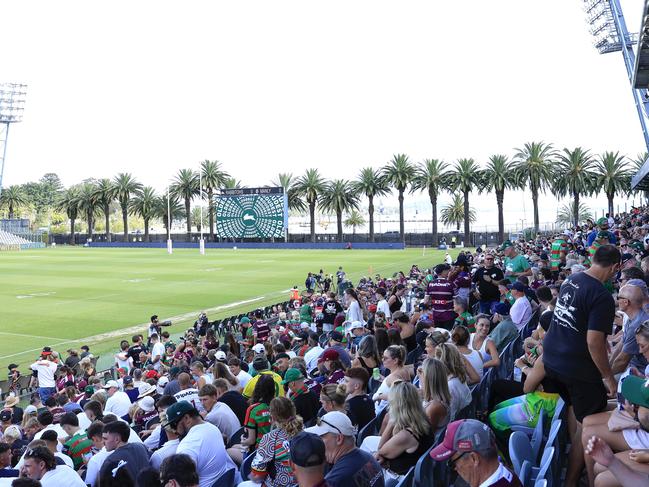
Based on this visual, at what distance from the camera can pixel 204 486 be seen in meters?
5.19

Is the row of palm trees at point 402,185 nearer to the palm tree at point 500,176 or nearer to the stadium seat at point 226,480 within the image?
the palm tree at point 500,176

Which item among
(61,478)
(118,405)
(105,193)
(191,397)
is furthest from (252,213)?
(61,478)

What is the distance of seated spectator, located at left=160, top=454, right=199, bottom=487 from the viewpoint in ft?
13.4

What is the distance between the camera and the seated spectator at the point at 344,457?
4.14 metres

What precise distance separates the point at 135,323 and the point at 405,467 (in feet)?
76.5

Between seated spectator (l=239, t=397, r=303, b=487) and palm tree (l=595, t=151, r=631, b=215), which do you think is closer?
seated spectator (l=239, t=397, r=303, b=487)

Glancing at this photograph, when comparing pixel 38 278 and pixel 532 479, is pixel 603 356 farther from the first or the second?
pixel 38 278

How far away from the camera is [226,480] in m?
5.23

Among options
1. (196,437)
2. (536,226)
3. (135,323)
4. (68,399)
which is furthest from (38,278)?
(536,226)

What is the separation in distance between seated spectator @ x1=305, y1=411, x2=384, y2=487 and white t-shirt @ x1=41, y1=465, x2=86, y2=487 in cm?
238

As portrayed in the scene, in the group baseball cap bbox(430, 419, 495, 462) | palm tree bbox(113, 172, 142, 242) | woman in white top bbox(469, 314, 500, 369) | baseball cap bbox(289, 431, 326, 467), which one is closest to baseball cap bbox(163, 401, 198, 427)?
baseball cap bbox(289, 431, 326, 467)

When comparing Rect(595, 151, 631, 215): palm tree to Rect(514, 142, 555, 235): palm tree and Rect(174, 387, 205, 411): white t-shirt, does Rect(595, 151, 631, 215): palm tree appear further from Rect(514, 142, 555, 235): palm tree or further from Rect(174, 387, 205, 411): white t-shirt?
Rect(174, 387, 205, 411): white t-shirt

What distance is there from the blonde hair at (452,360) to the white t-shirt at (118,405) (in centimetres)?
555

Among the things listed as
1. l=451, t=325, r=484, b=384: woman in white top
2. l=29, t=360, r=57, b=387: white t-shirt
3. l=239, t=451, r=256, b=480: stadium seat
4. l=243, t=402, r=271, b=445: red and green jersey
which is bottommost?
l=29, t=360, r=57, b=387: white t-shirt
